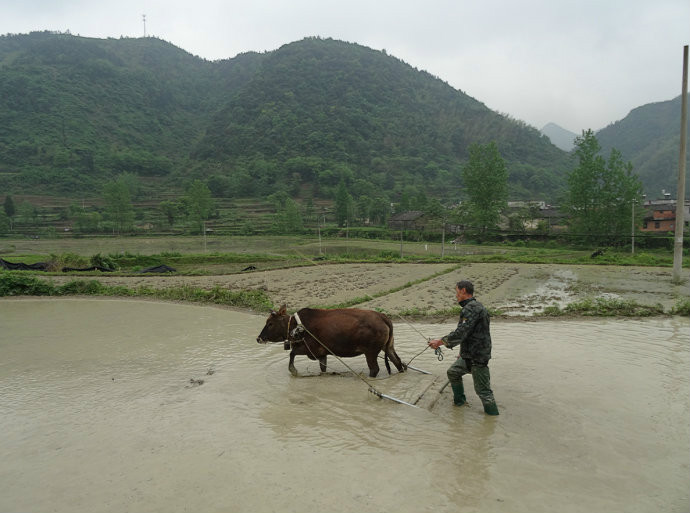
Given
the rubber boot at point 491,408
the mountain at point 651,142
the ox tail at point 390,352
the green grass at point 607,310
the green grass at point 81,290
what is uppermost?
the mountain at point 651,142

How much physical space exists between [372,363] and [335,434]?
186 centimetres

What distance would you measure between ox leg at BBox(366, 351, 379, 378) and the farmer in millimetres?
1528

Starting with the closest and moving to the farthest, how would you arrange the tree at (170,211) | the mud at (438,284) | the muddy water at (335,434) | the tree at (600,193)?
the muddy water at (335,434), the mud at (438,284), the tree at (600,193), the tree at (170,211)

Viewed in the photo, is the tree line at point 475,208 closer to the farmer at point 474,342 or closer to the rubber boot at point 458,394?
the rubber boot at point 458,394

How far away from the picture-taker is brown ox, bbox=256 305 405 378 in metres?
7.21

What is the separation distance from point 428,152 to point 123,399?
368 ft

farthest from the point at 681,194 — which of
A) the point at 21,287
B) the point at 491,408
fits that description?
the point at 21,287

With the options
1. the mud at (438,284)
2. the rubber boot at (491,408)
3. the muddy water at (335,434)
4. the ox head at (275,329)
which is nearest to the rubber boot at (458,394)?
the muddy water at (335,434)

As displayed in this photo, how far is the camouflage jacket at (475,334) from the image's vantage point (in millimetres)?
5773

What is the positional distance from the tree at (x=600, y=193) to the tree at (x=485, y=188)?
843 cm

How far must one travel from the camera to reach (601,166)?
40312 millimetres

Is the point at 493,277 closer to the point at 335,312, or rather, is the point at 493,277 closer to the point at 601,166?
the point at 335,312

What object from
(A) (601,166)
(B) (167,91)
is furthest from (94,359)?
(B) (167,91)

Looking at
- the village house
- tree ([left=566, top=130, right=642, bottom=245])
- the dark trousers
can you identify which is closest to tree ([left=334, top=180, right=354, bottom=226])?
tree ([left=566, top=130, right=642, bottom=245])
